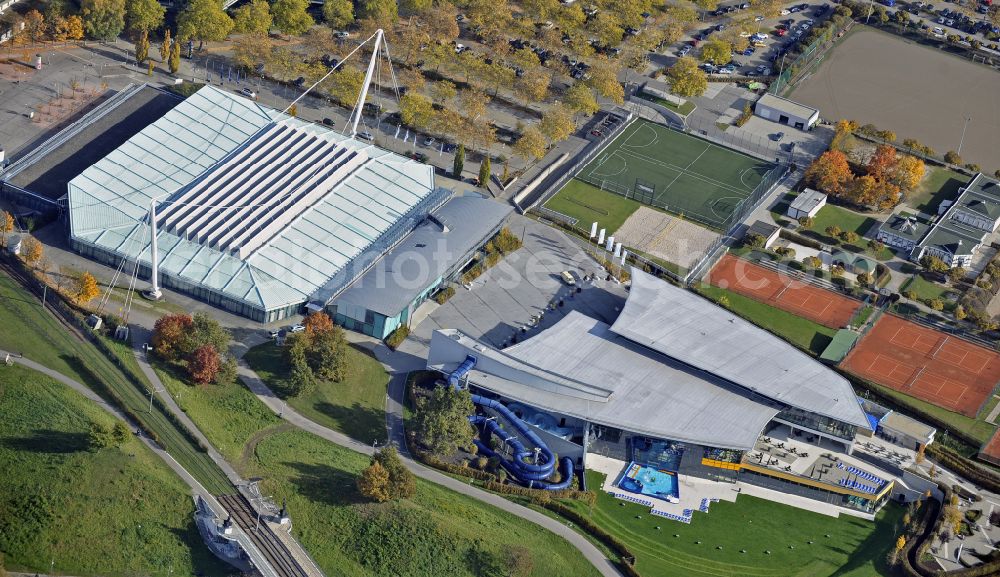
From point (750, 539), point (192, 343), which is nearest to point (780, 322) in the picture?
point (750, 539)

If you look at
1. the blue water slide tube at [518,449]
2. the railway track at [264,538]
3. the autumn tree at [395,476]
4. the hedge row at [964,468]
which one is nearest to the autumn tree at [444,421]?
the blue water slide tube at [518,449]

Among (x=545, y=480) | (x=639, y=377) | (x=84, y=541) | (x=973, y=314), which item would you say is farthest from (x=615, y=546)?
(x=973, y=314)

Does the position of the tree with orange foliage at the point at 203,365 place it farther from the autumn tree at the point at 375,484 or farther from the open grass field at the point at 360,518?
the autumn tree at the point at 375,484

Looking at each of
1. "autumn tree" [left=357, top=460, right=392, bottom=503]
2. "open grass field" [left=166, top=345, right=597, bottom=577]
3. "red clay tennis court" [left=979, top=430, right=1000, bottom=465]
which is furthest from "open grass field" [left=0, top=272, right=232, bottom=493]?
"red clay tennis court" [left=979, top=430, right=1000, bottom=465]

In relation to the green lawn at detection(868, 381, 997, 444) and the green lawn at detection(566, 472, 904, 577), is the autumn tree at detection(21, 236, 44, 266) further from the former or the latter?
the green lawn at detection(868, 381, 997, 444)

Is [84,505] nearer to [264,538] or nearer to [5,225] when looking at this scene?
[264,538]

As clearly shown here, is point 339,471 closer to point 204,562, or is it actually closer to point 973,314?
point 204,562

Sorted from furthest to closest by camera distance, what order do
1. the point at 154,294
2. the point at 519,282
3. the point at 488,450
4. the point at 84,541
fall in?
the point at 519,282
the point at 154,294
the point at 488,450
the point at 84,541
